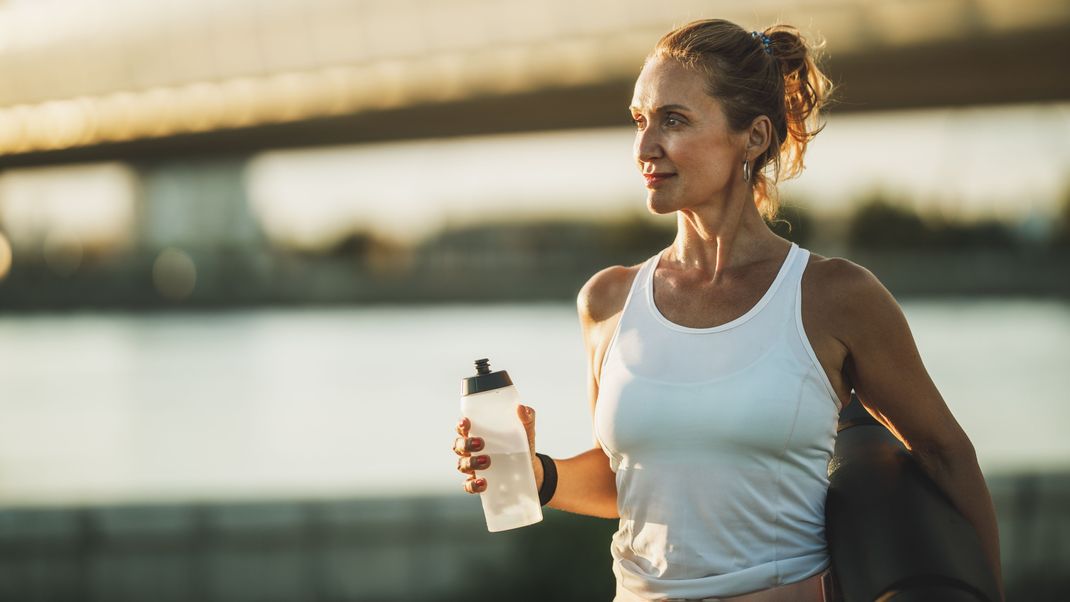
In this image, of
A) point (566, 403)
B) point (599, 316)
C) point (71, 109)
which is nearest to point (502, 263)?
point (71, 109)

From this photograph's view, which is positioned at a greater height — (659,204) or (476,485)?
(659,204)

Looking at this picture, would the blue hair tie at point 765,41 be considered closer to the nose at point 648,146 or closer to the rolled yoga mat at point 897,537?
the nose at point 648,146

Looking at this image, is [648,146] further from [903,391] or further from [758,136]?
[903,391]

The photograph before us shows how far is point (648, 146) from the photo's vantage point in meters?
1.97

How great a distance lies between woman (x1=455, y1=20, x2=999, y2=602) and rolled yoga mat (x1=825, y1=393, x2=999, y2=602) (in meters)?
0.04

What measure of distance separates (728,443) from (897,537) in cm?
29

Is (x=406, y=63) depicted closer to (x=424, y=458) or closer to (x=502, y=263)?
(x=502, y=263)

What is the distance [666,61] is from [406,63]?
18.9 metres

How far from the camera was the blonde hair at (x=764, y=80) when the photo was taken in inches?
77.4

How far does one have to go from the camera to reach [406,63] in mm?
20484

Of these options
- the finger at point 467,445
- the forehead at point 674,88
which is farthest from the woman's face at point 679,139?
the finger at point 467,445

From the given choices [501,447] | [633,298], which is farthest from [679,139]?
[501,447]

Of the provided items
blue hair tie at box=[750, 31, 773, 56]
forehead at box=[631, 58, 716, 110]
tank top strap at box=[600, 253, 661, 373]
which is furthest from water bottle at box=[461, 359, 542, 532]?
blue hair tie at box=[750, 31, 773, 56]

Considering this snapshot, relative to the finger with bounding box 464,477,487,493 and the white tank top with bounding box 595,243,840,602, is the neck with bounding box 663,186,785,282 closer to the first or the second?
the white tank top with bounding box 595,243,840,602
